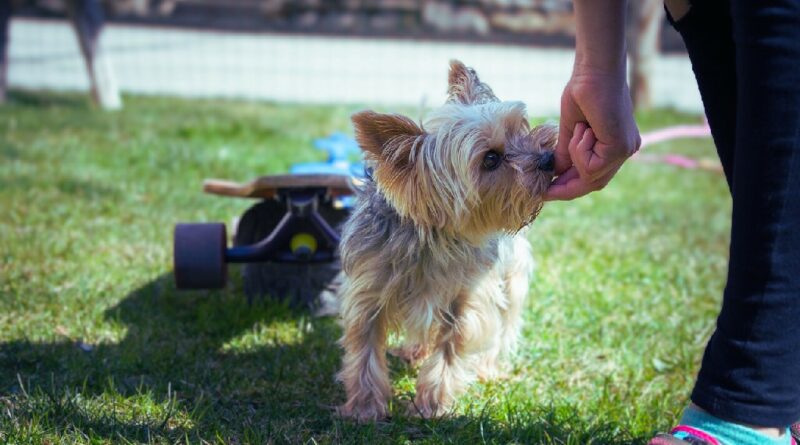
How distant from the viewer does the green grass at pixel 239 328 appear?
264cm

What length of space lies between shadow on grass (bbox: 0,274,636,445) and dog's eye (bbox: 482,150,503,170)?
815 millimetres

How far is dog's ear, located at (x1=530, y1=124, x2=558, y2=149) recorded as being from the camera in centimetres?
273

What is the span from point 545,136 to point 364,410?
1090 mm

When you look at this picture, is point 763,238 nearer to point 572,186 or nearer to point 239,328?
point 572,186

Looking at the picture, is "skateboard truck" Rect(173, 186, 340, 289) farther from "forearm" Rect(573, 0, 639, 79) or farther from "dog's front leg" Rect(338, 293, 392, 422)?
"forearm" Rect(573, 0, 639, 79)

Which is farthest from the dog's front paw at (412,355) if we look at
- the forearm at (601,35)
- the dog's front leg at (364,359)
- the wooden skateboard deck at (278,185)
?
the forearm at (601,35)

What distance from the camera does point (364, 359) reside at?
2.87 metres

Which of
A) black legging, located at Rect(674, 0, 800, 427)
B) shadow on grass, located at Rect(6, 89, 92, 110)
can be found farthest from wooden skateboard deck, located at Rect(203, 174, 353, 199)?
shadow on grass, located at Rect(6, 89, 92, 110)

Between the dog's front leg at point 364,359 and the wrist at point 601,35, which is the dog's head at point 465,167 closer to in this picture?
the dog's front leg at point 364,359

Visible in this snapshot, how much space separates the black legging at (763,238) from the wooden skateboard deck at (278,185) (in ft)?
5.86

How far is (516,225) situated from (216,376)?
4.01ft

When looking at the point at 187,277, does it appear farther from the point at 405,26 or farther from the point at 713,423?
the point at 405,26

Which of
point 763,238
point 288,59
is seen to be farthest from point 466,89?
point 288,59

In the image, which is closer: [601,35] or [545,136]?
[601,35]
